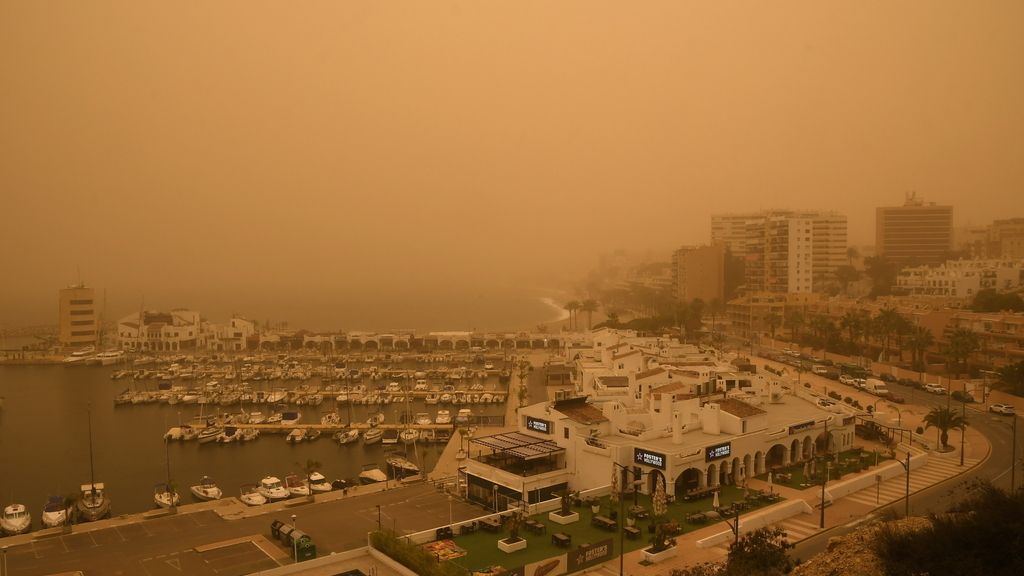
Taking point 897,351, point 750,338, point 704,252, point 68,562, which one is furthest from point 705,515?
point 704,252

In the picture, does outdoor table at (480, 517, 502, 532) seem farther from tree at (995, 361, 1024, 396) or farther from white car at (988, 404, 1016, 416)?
tree at (995, 361, 1024, 396)

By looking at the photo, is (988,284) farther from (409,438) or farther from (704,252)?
(409,438)

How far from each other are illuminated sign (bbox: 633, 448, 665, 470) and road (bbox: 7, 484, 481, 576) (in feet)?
14.9

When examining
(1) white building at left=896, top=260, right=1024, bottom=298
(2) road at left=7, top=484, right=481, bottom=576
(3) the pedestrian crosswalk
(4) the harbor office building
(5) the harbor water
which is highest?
(1) white building at left=896, top=260, right=1024, bottom=298

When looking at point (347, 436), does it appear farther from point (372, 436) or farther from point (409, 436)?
point (409, 436)

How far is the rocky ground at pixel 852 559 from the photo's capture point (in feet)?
36.1

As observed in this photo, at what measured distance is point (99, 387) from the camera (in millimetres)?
49031

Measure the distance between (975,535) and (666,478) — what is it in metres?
9.32

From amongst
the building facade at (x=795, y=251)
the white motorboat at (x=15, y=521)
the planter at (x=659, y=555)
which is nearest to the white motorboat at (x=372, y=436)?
the white motorboat at (x=15, y=521)

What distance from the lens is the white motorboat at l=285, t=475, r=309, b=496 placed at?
76.8ft

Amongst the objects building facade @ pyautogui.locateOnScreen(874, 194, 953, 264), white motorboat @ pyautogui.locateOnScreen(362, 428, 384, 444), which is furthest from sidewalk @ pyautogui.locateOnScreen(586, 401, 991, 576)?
building facade @ pyautogui.locateOnScreen(874, 194, 953, 264)

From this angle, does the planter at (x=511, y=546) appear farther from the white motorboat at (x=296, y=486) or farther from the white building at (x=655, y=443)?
the white motorboat at (x=296, y=486)

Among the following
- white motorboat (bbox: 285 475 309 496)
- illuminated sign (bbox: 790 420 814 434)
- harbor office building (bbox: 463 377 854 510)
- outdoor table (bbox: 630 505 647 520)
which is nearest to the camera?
outdoor table (bbox: 630 505 647 520)

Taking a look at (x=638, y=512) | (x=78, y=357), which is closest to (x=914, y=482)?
(x=638, y=512)
